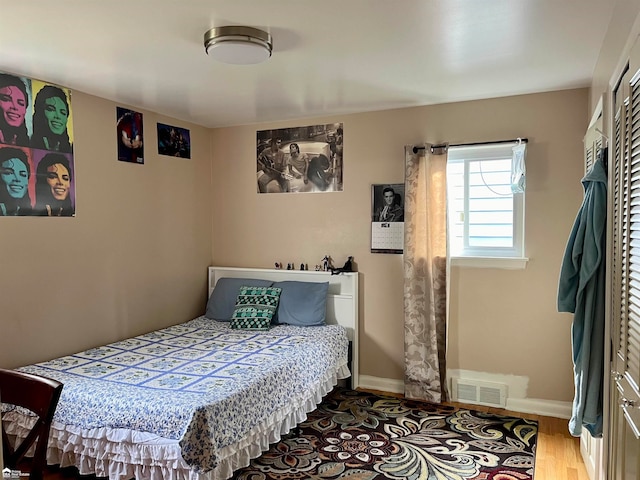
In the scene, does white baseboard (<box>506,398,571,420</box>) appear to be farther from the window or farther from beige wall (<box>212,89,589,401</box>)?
the window

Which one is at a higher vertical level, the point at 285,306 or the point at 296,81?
the point at 296,81

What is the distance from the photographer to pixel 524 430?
3307mm

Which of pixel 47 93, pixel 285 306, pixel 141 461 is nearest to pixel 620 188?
pixel 141 461

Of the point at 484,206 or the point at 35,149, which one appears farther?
the point at 484,206

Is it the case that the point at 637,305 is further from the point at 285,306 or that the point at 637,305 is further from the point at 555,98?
the point at 285,306

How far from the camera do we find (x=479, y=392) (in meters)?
3.78

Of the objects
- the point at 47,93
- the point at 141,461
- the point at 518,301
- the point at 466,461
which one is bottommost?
the point at 466,461

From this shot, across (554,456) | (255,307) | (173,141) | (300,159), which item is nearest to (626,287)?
(554,456)

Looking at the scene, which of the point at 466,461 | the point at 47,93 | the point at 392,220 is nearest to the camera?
the point at 466,461

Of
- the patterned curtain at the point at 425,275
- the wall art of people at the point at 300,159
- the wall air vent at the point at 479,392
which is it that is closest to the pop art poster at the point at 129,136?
the wall art of people at the point at 300,159

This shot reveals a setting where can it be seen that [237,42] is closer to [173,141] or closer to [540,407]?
[173,141]

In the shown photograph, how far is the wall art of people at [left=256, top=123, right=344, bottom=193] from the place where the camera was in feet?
13.9

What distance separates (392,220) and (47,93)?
2.72 metres

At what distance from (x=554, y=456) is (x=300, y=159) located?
9.88 feet
